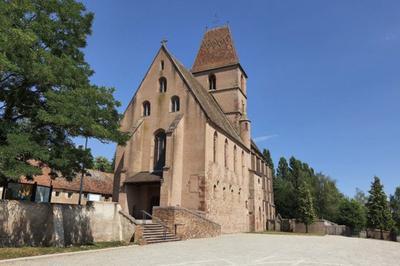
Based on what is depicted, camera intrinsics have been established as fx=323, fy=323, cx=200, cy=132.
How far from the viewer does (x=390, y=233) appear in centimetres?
4041

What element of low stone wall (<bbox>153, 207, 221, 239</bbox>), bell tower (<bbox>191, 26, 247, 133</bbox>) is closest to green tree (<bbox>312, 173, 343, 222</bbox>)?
bell tower (<bbox>191, 26, 247, 133</bbox>)

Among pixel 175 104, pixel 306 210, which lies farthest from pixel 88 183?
pixel 306 210

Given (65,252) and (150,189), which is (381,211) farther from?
(65,252)

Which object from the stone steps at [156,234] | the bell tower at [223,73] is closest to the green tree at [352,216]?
the bell tower at [223,73]

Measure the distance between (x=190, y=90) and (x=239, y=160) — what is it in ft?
39.4

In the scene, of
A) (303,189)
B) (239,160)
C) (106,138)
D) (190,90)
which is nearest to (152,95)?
(190,90)

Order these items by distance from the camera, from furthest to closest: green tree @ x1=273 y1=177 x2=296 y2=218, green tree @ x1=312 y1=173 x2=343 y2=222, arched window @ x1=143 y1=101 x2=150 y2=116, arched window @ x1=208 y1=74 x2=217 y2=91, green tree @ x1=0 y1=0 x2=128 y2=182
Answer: green tree @ x1=273 y1=177 x2=296 y2=218 < green tree @ x1=312 y1=173 x2=343 y2=222 < arched window @ x1=208 y1=74 x2=217 y2=91 < arched window @ x1=143 y1=101 x2=150 y2=116 < green tree @ x1=0 y1=0 x2=128 y2=182

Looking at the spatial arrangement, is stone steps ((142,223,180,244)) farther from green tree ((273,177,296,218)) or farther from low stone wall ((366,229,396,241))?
green tree ((273,177,296,218))

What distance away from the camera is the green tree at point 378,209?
143ft

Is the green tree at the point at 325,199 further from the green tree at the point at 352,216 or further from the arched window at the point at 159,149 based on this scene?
the arched window at the point at 159,149

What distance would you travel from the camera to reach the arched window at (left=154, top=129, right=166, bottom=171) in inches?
1182

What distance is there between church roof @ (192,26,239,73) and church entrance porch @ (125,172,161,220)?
73.7ft

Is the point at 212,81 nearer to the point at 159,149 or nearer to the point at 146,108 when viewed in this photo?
the point at 146,108

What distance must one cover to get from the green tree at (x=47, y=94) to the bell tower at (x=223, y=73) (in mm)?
27908
